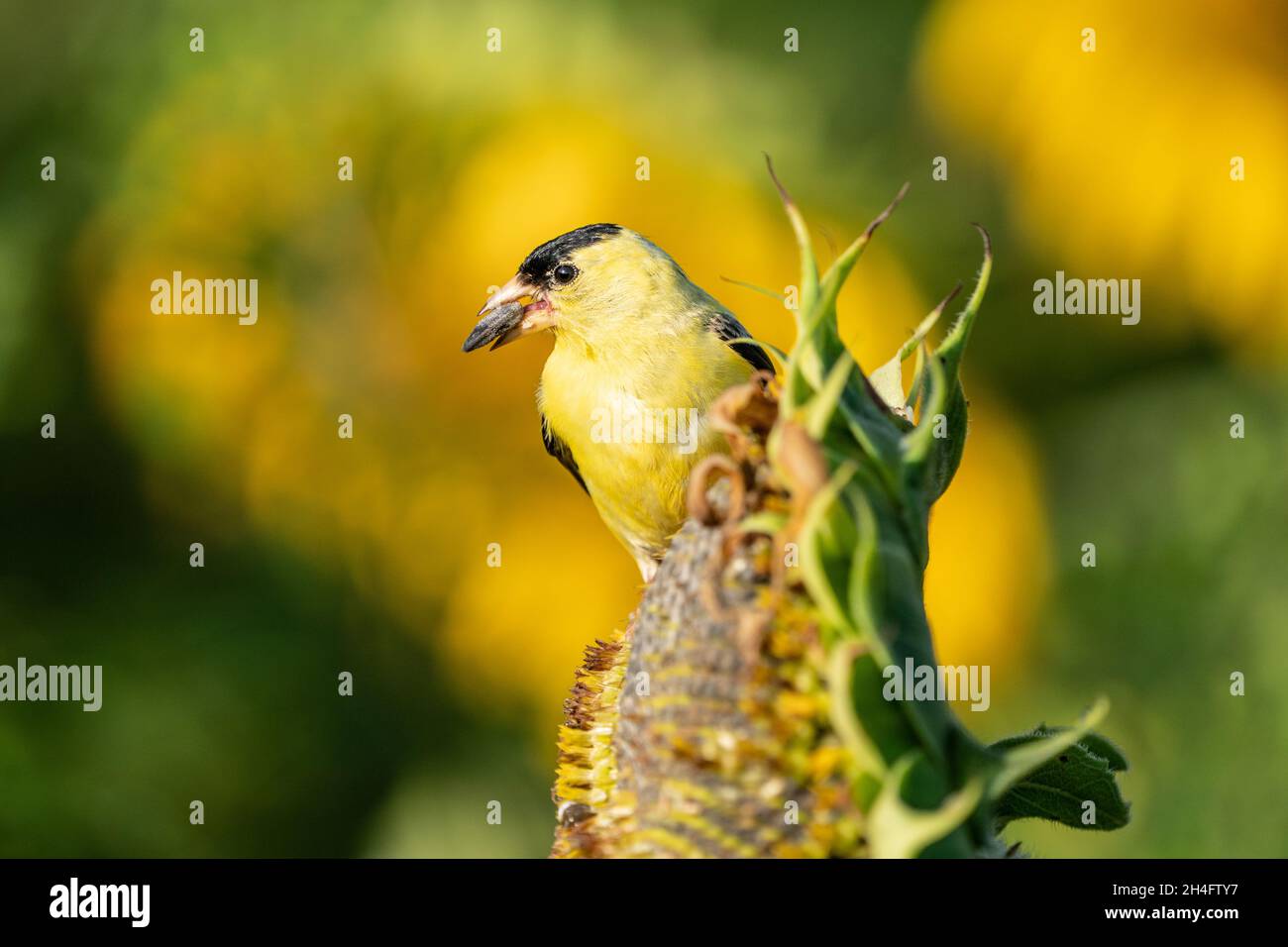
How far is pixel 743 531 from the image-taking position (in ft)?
4.29

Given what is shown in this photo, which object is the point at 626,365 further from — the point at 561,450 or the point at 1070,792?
the point at 1070,792

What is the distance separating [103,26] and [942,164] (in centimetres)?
337

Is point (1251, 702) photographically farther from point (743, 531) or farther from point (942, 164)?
point (743, 531)

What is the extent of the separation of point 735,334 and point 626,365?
25cm

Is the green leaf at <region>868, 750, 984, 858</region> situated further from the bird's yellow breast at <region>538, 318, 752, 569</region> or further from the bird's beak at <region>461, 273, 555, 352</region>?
the bird's beak at <region>461, 273, 555, 352</region>

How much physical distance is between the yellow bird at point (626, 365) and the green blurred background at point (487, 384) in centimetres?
174

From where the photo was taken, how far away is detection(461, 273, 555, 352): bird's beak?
3.13 meters

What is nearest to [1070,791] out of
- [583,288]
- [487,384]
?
[583,288]

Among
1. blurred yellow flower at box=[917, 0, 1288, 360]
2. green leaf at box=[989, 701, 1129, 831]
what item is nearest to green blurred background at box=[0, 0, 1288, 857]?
blurred yellow flower at box=[917, 0, 1288, 360]

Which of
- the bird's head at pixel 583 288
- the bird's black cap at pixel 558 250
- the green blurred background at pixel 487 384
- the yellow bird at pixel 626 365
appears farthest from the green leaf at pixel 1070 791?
the green blurred background at pixel 487 384

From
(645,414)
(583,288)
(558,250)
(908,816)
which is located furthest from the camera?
(558,250)

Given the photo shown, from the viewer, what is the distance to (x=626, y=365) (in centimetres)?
293

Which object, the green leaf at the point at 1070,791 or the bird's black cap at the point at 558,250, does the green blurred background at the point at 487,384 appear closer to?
the bird's black cap at the point at 558,250
